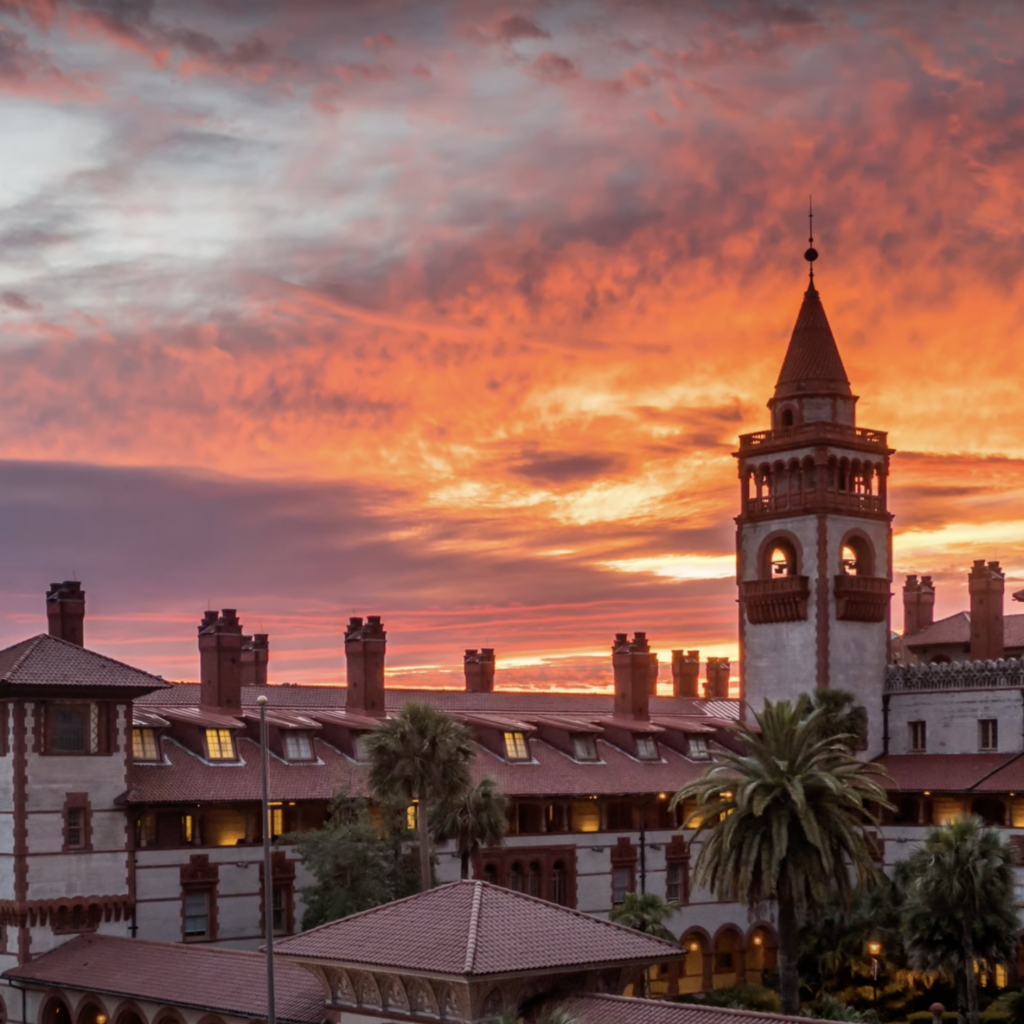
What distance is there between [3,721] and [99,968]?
37.7 ft

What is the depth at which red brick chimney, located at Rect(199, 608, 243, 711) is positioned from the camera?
81688 mm

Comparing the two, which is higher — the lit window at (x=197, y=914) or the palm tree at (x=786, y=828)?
the palm tree at (x=786, y=828)

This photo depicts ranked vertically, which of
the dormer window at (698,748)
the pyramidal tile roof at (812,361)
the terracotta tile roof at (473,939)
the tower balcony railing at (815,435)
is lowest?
the terracotta tile roof at (473,939)

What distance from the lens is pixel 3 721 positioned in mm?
70750

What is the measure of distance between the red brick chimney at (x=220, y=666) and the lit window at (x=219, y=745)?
3628mm

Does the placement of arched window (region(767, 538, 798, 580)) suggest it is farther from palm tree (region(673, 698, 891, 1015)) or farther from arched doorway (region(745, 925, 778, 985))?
palm tree (region(673, 698, 891, 1015))

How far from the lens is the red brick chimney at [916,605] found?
367ft

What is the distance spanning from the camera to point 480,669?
109 m

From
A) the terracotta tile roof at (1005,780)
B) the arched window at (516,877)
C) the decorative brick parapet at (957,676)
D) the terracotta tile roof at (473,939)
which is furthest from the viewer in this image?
the decorative brick parapet at (957,676)

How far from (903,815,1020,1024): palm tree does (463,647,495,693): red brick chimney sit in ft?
145

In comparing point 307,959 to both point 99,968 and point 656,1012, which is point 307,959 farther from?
point 99,968

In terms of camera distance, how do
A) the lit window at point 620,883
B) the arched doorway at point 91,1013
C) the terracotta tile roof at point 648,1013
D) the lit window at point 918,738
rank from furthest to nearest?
the lit window at point 918,738 < the lit window at point 620,883 < the arched doorway at point 91,1013 < the terracotta tile roof at point 648,1013

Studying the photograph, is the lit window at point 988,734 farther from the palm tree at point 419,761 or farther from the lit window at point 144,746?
the lit window at point 144,746

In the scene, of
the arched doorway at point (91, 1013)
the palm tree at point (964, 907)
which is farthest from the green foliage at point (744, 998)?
the arched doorway at point (91, 1013)
